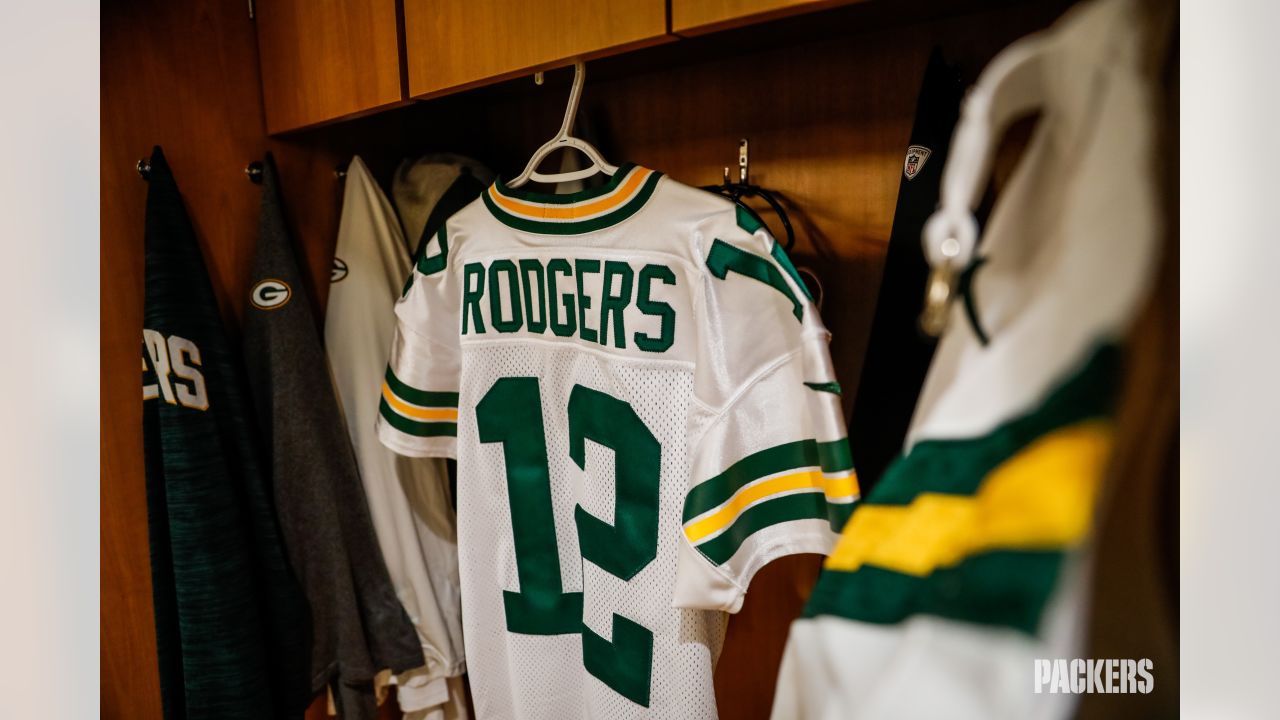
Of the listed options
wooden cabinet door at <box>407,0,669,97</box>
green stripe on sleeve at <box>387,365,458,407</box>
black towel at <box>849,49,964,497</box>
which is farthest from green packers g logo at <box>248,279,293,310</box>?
black towel at <box>849,49,964,497</box>

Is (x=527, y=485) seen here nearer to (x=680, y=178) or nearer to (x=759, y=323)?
(x=759, y=323)

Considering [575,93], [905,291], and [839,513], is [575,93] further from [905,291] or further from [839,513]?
[839,513]

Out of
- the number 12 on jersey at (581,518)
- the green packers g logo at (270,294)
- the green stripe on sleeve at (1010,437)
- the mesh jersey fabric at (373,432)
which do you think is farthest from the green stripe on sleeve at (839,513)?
the green packers g logo at (270,294)

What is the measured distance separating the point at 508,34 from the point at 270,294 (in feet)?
1.89

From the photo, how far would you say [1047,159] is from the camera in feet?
0.74

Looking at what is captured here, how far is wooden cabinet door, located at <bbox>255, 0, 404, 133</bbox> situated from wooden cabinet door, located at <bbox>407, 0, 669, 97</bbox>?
1.8 inches

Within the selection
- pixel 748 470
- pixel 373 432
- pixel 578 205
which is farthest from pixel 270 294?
pixel 748 470

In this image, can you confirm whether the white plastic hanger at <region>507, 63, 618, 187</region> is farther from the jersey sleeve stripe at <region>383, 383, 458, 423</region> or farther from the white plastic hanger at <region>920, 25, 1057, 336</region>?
the white plastic hanger at <region>920, 25, 1057, 336</region>

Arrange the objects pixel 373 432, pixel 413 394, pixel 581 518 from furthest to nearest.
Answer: pixel 373 432
pixel 413 394
pixel 581 518

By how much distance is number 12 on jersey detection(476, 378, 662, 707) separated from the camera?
920mm

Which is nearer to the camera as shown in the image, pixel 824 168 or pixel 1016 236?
pixel 1016 236

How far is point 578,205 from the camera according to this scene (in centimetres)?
95

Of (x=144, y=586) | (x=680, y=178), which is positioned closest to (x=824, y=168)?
(x=680, y=178)
